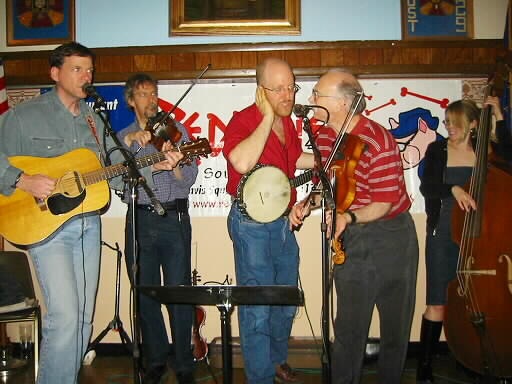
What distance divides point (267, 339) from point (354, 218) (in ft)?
3.38

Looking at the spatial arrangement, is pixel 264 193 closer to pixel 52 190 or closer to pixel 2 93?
pixel 52 190

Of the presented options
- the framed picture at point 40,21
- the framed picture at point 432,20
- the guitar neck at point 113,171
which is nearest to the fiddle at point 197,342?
the guitar neck at point 113,171

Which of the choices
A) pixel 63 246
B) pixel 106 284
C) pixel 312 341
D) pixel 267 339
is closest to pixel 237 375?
pixel 312 341

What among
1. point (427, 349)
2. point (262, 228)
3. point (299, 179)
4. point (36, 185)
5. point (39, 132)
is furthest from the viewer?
point (427, 349)

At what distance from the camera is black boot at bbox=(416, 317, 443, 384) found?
12.4ft

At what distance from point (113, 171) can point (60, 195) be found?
1.17 ft

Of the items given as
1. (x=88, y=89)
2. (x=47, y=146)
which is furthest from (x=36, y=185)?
(x=88, y=89)

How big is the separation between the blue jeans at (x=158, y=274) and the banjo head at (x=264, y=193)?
0.79 m

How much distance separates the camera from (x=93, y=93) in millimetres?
2816

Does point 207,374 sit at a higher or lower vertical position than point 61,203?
lower

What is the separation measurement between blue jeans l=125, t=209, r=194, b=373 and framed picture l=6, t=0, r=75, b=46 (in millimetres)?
2123

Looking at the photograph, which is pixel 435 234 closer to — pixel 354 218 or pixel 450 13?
pixel 354 218

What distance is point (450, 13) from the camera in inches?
178

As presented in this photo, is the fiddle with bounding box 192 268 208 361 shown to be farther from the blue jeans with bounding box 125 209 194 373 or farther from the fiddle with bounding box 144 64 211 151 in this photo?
the fiddle with bounding box 144 64 211 151
